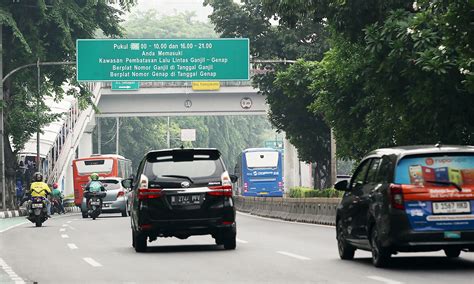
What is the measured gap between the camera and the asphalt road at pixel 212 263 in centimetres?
1348

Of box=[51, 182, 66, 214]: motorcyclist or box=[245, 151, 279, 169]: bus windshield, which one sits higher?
box=[245, 151, 279, 169]: bus windshield

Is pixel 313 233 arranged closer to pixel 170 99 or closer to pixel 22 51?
pixel 22 51

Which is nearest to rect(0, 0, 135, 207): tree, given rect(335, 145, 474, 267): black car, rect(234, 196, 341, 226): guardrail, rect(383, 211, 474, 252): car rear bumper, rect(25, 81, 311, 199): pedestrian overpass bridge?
rect(234, 196, 341, 226): guardrail

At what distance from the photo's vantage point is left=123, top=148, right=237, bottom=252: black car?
1870 centimetres

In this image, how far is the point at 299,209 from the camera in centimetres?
3569

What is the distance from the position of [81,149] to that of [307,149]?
94.8 ft

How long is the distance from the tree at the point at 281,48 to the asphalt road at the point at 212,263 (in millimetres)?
29086

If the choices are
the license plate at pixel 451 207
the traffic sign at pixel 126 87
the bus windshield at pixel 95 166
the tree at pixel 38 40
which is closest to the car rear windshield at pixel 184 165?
the license plate at pixel 451 207

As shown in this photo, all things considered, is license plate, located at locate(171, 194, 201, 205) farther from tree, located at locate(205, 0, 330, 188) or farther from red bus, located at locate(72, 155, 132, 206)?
red bus, located at locate(72, 155, 132, 206)

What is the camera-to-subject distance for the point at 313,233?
25.7 metres

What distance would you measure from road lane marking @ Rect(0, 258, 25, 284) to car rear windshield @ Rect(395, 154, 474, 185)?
184 inches

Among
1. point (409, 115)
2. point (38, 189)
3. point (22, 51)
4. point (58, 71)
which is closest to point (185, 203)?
point (409, 115)

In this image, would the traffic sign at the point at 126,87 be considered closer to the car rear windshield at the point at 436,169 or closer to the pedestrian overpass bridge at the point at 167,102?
the pedestrian overpass bridge at the point at 167,102

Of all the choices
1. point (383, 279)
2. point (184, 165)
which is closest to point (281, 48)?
point (184, 165)
